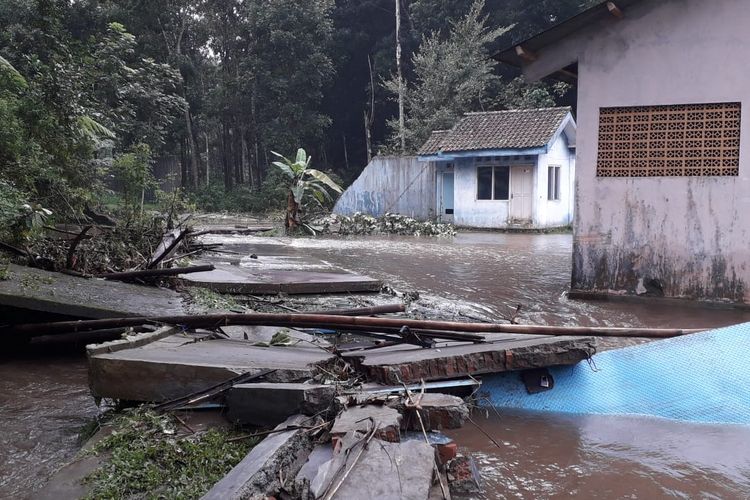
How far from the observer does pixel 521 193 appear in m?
22.1

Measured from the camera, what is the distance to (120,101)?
1664 cm

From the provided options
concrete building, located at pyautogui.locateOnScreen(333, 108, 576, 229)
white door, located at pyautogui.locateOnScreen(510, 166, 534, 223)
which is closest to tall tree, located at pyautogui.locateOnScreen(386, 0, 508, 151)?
concrete building, located at pyautogui.locateOnScreen(333, 108, 576, 229)

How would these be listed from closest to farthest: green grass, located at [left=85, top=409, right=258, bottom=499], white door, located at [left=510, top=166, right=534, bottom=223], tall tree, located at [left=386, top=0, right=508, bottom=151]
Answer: green grass, located at [left=85, top=409, right=258, bottom=499]
white door, located at [left=510, top=166, right=534, bottom=223]
tall tree, located at [left=386, top=0, right=508, bottom=151]

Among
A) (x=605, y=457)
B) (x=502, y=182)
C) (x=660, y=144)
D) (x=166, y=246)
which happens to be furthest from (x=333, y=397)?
(x=502, y=182)

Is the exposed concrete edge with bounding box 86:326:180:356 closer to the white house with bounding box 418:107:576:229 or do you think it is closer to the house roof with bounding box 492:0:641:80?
the house roof with bounding box 492:0:641:80

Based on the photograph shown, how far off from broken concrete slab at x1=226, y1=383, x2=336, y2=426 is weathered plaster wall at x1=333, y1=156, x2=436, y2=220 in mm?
21063

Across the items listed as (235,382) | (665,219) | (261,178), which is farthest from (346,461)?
(261,178)

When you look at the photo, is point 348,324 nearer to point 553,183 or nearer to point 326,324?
point 326,324

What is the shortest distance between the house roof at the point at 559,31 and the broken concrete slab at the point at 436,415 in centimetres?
690

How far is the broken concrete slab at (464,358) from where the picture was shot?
13.5ft

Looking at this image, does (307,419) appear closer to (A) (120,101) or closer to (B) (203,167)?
(A) (120,101)

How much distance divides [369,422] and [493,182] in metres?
20.4

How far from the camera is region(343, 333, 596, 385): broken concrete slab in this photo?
411 centimetres

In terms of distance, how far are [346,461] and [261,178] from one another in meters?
37.2
